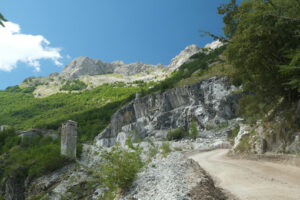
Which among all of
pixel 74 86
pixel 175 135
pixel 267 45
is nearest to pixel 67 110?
pixel 74 86

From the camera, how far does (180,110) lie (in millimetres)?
44281

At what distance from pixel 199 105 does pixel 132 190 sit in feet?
122

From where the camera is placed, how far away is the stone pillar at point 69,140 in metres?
15.9

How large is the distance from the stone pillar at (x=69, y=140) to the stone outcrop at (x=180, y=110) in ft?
64.8

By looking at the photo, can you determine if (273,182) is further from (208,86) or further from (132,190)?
(208,86)

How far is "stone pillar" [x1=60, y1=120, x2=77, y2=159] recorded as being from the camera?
15.9 m

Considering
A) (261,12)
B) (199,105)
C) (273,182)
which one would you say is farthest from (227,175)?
(199,105)

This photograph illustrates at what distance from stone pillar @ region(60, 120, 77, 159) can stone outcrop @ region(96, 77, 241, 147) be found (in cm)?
1974

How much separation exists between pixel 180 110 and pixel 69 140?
30834mm

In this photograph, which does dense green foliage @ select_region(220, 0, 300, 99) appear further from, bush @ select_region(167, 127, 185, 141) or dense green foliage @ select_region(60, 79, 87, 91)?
dense green foliage @ select_region(60, 79, 87, 91)

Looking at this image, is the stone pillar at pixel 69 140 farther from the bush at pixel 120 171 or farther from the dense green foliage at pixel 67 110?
the dense green foliage at pixel 67 110

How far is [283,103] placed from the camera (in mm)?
12602

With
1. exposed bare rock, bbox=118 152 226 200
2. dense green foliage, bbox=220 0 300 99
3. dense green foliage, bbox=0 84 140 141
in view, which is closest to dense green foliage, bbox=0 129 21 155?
exposed bare rock, bbox=118 152 226 200

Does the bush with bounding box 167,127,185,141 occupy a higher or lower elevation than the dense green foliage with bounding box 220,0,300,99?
lower
